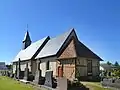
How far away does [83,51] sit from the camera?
32125 mm

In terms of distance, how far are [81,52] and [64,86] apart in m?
12.4

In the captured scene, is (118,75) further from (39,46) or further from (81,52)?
(39,46)

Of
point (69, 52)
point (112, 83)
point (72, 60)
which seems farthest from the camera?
point (69, 52)

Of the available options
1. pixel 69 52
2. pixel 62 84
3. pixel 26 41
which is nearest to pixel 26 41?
pixel 26 41

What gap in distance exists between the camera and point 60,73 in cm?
3322

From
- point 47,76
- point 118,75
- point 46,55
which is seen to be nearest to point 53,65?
point 46,55

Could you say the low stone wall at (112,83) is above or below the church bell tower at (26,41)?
below

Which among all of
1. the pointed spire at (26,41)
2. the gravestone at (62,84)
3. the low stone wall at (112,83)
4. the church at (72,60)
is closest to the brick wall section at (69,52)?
the church at (72,60)

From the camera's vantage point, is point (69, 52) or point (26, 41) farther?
point (26, 41)

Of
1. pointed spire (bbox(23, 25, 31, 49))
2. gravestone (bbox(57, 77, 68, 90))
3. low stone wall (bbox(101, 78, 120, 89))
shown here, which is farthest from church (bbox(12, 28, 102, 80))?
pointed spire (bbox(23, 25, 31, 49))

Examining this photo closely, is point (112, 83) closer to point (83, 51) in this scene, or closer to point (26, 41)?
point (83, 51)

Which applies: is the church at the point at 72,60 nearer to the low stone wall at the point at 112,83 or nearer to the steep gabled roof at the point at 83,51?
the steep gabled roof at the point at 83,51

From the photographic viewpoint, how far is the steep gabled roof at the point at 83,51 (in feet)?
102

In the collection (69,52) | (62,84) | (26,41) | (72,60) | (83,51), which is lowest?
(62,84)
